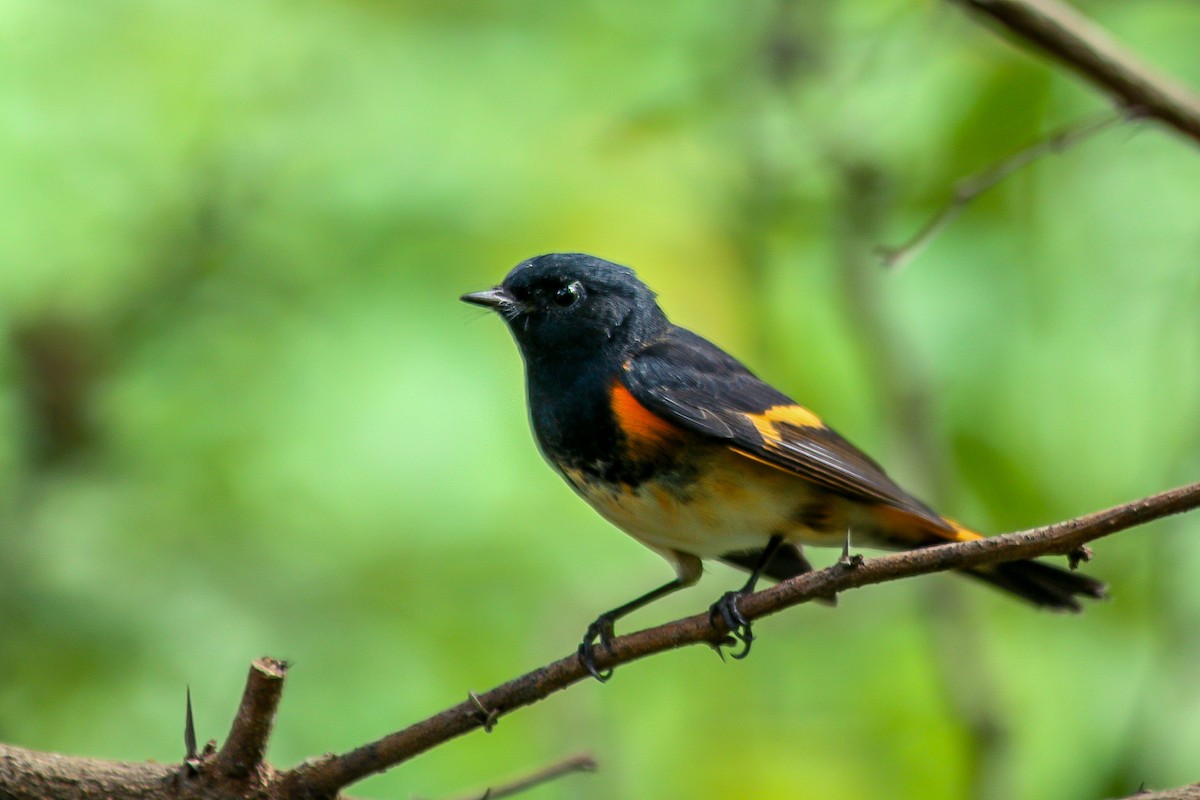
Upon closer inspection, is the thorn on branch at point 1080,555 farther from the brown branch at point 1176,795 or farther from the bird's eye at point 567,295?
the bird's eye at point 567,295

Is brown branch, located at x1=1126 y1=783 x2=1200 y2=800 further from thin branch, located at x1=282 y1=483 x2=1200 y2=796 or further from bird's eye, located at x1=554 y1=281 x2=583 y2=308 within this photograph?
bird's eye, located at x1=554 y1=281 x2=583 y2=308

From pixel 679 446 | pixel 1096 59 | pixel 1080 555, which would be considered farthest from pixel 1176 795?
pixel 1096 59

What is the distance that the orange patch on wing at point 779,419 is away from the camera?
126 inches

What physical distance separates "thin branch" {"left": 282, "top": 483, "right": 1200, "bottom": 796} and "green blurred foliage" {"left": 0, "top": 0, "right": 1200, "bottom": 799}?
155cm

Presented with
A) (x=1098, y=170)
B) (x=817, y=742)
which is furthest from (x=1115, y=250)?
(x=817, y=742)

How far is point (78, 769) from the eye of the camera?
215 cm

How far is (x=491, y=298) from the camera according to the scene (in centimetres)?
328

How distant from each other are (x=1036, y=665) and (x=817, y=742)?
0.81 m

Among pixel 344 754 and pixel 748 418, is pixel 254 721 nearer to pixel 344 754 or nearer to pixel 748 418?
pixel 344 754

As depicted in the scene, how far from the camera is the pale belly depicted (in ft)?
10.2

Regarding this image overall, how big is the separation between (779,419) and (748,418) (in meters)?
0.13

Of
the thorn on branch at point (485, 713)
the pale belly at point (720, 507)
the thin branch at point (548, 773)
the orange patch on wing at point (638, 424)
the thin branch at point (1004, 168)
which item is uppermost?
the thin branch at point (1004, 168)

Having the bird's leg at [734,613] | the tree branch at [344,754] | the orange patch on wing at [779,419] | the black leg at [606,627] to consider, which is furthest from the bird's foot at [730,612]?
the orange patch on wing at [779,419]

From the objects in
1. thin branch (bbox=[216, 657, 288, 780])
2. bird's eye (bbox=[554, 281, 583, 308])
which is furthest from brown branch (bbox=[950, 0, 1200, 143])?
thin branch (bbox=[216, 657, 288, 780])
